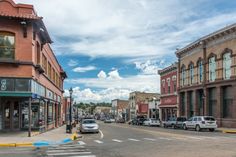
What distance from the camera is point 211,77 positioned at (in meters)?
55.1

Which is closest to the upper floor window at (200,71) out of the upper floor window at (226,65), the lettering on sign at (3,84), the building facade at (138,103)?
the upper floor window at (226,65)

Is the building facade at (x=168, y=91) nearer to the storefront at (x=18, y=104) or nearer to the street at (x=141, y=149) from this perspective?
the storefront at (x=18, y=104)

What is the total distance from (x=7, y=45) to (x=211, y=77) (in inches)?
1279

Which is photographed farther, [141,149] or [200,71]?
[200,71]

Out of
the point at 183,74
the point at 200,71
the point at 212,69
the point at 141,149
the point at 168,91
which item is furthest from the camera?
the point at 168,91

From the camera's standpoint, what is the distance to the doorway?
32.6m

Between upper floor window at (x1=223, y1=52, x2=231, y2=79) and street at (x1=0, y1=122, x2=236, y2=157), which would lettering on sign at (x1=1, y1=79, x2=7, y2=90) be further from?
upper floor window at (x1=223, y1=52, x2=231, y2=79)

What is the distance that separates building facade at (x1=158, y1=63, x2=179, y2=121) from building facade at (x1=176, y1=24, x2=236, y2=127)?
4294 mm

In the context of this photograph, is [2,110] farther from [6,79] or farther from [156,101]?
[156,101]

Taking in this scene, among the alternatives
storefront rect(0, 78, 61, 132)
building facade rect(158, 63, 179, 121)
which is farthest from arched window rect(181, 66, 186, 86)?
storefront rect(0, 78, 61, 132)

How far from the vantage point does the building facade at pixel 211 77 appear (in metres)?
49.6

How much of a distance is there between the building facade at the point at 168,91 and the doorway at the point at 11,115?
41880mm

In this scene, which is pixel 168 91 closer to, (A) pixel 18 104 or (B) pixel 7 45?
(A) pixel 18 104

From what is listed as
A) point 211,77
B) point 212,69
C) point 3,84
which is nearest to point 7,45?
point 3,84
